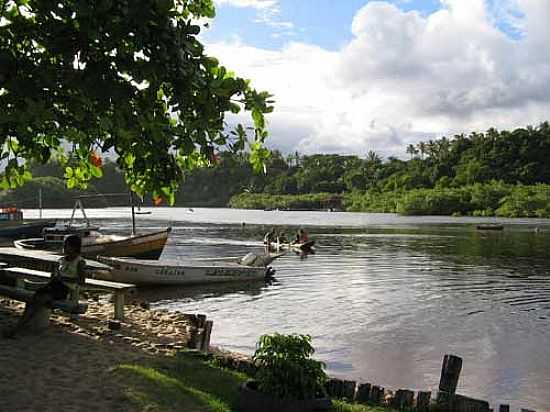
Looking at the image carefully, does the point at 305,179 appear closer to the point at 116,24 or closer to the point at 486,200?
the point at 486,200

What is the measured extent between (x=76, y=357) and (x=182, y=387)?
2029 millimetres

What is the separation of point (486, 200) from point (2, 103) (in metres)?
112

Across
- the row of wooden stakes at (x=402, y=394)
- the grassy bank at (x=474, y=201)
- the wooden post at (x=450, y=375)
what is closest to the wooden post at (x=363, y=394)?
the row of wooden stakes at (x=402, y=394)

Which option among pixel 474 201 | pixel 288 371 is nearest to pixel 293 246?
pixel 288 371

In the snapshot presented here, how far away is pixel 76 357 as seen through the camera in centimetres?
927

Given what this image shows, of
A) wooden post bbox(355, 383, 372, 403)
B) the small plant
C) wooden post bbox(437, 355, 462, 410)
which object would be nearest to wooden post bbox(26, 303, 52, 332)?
the small plant

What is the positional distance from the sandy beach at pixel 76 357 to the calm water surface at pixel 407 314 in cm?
363

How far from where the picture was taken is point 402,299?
23453 mm

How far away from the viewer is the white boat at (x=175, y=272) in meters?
22.7

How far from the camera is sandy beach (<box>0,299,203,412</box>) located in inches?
286

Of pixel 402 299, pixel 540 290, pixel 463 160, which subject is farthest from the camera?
pixel 463 160

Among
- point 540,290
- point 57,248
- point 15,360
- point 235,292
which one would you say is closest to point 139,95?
point 15,360

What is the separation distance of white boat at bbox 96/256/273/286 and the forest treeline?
5946 centimetres

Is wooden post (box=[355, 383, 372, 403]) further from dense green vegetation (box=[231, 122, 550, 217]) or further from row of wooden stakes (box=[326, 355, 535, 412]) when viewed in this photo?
dense green vegetation (box=[231, 122, 550, 217])
